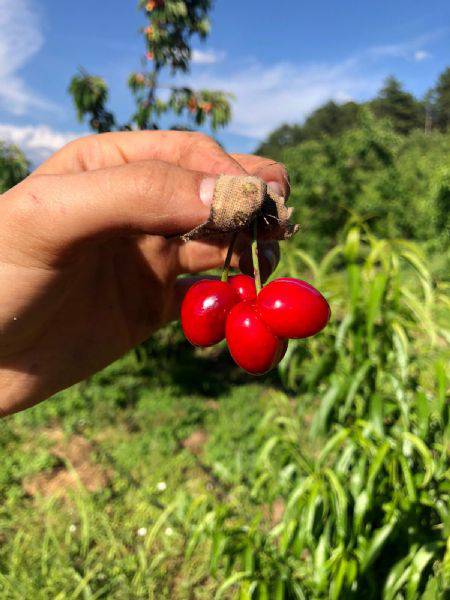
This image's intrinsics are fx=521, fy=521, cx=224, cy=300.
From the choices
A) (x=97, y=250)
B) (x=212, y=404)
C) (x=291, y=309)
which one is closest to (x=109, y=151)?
(x=97, y=250)

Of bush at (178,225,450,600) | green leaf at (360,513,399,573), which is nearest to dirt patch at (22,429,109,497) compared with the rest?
bush at (178,225,450,600)

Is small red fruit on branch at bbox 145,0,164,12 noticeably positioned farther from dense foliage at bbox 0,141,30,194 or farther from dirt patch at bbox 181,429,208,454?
dirt patch at bbox 181,429,208,454

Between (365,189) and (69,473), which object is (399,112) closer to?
(365,189)

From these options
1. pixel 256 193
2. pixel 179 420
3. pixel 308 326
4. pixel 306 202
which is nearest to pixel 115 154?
pixel 256 193

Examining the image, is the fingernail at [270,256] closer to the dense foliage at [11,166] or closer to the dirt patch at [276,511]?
the dirt patch at [276,511]

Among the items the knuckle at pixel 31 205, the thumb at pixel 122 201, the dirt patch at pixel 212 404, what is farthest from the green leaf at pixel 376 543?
the dirt patch at pixel 212 404

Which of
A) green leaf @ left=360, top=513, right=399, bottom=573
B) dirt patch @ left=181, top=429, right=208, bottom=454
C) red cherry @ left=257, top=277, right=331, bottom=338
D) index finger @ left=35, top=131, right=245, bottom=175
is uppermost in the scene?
index finger @ left=35, top=131, right=245, bottom=175

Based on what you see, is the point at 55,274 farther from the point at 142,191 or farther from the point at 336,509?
the point at 336,509
